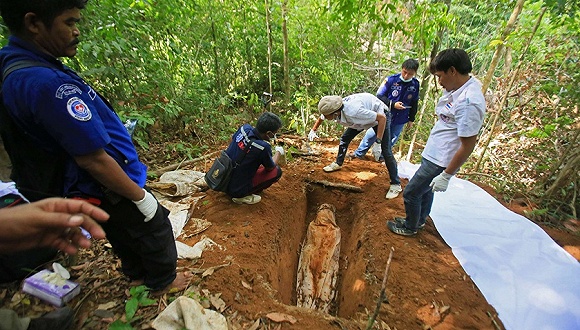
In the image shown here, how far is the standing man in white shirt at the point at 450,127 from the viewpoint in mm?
2143

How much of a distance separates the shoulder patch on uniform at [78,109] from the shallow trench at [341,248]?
7.45ft

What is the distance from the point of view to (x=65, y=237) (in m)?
0.91

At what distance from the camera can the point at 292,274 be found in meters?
3.55

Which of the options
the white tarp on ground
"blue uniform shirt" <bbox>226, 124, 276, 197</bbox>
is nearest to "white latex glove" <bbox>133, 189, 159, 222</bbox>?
"blue uniform shirt" <bbox>226, 124, 276, 197</bbox>

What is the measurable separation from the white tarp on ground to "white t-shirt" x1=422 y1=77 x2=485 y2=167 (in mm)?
1180

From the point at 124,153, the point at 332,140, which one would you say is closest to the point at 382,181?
the point at 332,140

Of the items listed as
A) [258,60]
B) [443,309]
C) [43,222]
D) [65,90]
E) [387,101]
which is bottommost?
[443,309]

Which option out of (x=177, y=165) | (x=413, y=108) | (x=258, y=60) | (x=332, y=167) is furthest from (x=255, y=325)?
(x=258, y=60)

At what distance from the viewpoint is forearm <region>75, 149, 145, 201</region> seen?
1267 millimetres

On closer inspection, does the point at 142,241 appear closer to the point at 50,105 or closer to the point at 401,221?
the point at 50,105

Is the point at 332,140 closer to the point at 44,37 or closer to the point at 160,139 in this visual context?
the point at 160,139

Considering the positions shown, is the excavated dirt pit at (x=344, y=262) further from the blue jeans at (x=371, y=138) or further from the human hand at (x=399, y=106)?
the human hand at (x=399, y=106)

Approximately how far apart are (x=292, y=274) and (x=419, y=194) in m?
1.99

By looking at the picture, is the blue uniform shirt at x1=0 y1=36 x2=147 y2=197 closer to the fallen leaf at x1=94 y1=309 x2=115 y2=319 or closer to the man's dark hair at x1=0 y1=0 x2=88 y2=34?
the man's dark hair at x1=0 y1=0 x2=88 y2=34
